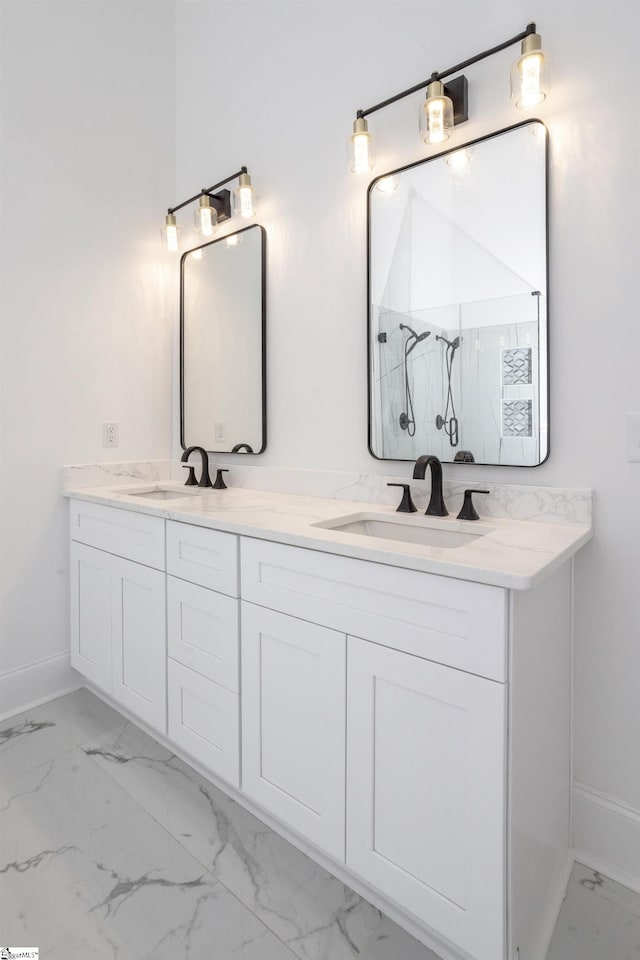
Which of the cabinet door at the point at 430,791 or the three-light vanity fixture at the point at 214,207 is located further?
the three-light vanity fixture at the point at 214,207

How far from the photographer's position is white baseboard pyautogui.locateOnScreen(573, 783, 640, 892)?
1353mm

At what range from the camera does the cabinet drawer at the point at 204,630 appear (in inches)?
59.3

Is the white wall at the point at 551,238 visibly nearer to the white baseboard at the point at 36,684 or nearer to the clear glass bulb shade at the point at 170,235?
the clear glass bulb shade at the point at 170,235

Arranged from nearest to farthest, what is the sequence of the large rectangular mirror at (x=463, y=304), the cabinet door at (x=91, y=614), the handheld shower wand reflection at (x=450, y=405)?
the large rectangular mirror at (x=463, y=304)
the handheld shower wand reflection at (x=450, y=405)
the cabinet door at (x=91, y=614)

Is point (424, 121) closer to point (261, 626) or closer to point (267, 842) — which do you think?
point (261, 626)

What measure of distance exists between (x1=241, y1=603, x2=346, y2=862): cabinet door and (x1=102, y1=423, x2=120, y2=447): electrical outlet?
131 centimetres

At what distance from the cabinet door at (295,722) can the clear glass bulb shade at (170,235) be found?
1788mm

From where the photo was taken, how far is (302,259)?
204cm

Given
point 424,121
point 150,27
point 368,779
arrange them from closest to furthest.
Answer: point 368,779 < point 424,121 < point 150,27

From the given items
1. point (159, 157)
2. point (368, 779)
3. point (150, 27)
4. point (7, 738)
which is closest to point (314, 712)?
point (368, 779)

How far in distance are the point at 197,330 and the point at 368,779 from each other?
6.61 ft

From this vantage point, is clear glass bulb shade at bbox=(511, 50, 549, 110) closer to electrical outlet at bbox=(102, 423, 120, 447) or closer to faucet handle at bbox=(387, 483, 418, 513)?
faucet handle at bbox=(387, 483, 418, 513)

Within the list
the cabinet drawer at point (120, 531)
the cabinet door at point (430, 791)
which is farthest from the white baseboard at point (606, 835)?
the cabinet drawer at point (120, 531)

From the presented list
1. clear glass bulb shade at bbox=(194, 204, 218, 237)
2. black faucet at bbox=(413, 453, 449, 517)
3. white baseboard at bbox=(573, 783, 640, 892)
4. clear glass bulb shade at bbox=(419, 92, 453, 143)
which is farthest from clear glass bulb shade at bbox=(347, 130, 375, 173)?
white baseboard at bbox=(573, 783, 640, 892)
